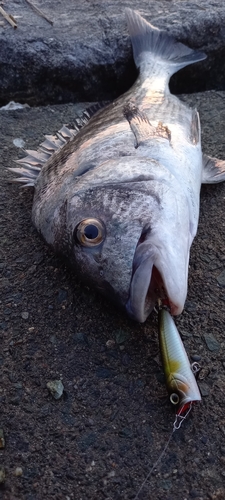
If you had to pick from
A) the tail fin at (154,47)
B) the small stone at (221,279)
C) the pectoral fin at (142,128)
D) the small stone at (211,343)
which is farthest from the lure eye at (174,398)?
the tail fin at (154,47)

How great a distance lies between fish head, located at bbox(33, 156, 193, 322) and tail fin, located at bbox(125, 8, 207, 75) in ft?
7.18

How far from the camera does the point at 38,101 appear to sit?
4.62m

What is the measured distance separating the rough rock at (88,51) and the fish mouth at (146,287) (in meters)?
2.84

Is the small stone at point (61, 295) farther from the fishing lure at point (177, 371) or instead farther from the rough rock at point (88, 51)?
the rough rock at point (88, 51)

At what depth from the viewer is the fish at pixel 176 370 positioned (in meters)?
2.17

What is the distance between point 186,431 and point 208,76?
155 inches

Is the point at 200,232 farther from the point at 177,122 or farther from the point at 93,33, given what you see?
the point at 93,33

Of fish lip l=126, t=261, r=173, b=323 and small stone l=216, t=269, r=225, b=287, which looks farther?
small stone l=216, t=269, r=225, b=287

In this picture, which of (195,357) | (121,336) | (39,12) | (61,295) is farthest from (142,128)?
(39,12)

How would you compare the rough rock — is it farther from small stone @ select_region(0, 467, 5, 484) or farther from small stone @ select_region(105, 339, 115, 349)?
small stone @ select_region(0, 467, 5, 484)

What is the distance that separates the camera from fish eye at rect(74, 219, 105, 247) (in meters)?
2.40

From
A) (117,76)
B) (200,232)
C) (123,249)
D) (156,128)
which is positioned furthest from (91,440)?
(117,76)

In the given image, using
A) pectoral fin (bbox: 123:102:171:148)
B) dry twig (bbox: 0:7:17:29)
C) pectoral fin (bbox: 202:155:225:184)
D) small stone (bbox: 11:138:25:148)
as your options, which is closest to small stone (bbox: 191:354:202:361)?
pectoral fin (bbox: 123:102:171:148)

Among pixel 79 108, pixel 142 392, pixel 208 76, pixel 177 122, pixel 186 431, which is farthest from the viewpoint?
pixel 208 76
